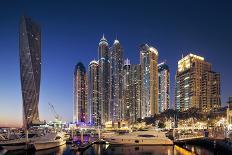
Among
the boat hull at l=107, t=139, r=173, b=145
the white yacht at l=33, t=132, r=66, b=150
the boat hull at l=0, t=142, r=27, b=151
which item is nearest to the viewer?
the white yacht at l=33, t=132, r=66, b=150

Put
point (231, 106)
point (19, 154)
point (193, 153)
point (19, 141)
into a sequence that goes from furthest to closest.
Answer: point (231, 106) → point (19, 141) → point (193, 153) → point (19, 154)

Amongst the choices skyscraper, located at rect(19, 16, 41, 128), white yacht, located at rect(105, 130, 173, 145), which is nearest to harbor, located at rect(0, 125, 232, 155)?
white yacht, located at rect(105, 130, 173, 145)

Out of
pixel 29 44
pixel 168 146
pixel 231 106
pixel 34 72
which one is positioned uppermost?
pixel 29 44

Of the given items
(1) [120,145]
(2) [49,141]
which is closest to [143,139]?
(1) [120,145]

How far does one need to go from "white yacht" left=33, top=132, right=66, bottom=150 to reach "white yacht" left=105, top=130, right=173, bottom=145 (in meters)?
16.7

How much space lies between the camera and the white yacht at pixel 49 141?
88125 millimetres

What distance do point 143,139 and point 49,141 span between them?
96.7ft

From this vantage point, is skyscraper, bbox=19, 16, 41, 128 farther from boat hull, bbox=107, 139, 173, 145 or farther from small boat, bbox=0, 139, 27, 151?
boat hull, bbox=107, 139, 173, 145

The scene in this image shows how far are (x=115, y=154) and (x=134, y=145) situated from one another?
23.5 metres

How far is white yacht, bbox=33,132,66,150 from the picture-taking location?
88.1 meters

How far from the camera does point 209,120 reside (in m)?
189

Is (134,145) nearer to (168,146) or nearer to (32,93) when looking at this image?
→ (168,146)

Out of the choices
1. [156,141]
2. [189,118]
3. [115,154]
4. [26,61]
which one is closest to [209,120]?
[189,118]

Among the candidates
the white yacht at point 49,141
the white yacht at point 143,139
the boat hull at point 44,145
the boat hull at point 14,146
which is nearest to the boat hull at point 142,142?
the white yacht at point 143,139
